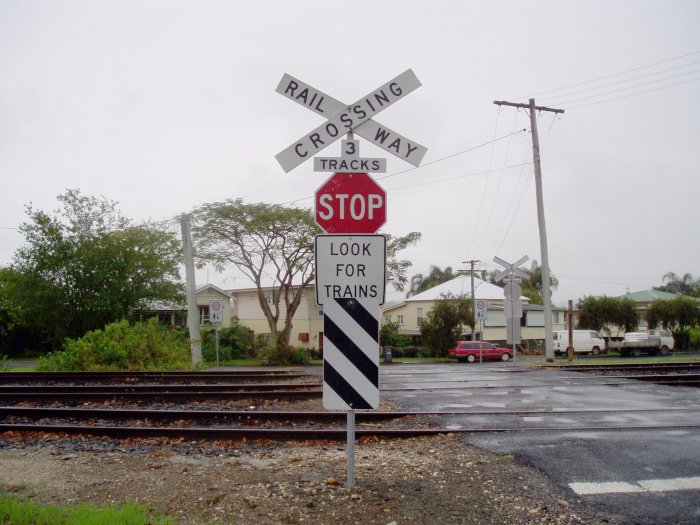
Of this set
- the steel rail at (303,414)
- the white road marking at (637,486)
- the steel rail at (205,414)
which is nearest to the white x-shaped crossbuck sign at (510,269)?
the steel rail at (303,414)

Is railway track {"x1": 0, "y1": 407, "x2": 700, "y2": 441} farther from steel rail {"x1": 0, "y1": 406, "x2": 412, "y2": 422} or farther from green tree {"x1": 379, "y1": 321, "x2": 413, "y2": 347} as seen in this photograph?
green tree {"x1": 379, "y1": 321, "x2": 413, "y2": 347}

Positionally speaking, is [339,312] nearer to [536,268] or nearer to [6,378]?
Answer: [6,378]

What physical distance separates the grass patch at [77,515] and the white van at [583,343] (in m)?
39.8

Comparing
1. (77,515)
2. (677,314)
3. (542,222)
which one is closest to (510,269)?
(542,222)

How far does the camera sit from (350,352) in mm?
5012

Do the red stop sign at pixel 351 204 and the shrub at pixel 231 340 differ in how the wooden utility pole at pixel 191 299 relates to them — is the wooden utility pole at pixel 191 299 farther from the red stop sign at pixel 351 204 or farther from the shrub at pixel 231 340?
the red stop sign at pixel 351 204

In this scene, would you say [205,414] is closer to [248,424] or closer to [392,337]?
[248,424]

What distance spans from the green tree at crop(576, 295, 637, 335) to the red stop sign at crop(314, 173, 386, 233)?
49.2 m

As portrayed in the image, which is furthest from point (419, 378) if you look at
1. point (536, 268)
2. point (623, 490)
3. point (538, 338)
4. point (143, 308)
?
point (536, 268)

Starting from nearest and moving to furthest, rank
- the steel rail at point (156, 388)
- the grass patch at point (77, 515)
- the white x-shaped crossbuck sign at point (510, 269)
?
the grass patch at point (77, 515), the steel rail at point (156, 388), the white x-shaped crossbuck sign at point (510, 269)

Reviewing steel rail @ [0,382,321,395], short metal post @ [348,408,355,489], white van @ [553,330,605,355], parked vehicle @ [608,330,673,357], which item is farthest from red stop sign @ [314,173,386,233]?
parked vehicle @ [608,330,673,357]

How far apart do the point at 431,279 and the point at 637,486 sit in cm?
7701

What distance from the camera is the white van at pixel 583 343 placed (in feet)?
134

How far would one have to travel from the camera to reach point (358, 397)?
16.4 feet
